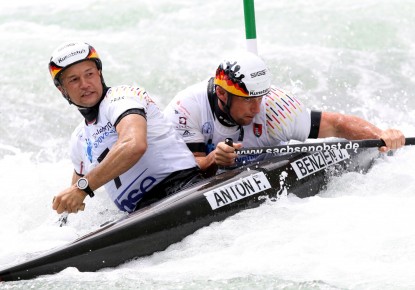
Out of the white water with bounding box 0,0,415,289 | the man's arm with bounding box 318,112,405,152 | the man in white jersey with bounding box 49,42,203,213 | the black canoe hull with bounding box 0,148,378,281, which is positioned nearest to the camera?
the white water with bounding box 0,0,415,289

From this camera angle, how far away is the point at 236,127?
5.09 meters

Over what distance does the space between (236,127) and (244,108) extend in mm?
217

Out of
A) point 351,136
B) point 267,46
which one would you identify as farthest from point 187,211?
point 267,46

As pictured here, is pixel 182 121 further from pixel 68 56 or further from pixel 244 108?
pixel 68 56

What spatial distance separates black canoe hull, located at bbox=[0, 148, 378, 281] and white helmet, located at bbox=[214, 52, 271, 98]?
0.43 m

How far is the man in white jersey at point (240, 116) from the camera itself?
4.86m

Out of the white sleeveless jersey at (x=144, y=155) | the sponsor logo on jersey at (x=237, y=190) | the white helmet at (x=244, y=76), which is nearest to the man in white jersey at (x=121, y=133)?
the white sleeveless jersey at (x=144, y=155)

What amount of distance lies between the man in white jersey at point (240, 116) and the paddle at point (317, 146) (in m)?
0.05

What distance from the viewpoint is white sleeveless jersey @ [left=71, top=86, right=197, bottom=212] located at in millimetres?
4684

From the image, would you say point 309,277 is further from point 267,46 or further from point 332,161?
point 267,46

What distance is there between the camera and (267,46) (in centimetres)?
1021

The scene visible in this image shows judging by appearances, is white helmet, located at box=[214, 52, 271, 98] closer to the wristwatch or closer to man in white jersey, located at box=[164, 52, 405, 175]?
man in white jersey, located at box=[164, 52, 405, 175]

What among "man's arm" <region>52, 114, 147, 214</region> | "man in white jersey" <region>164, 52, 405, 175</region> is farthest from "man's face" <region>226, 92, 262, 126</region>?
"man's arm" <region>52, 114, 147, 214</region>

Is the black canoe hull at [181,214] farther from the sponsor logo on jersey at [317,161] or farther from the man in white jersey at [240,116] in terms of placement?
the man in white jersey at [240,116]
